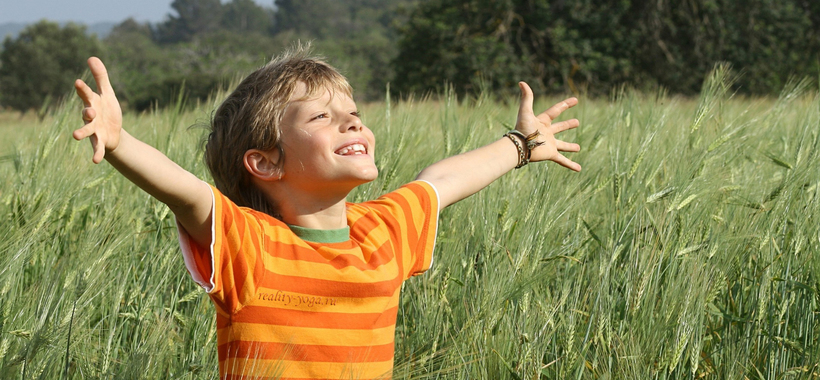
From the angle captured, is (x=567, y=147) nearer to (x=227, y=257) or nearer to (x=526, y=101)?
(x=526, y=101)

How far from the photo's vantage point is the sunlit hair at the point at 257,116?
4.62 ft

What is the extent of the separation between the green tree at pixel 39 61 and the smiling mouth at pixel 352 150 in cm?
3485

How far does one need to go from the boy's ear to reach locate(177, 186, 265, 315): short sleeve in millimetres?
157

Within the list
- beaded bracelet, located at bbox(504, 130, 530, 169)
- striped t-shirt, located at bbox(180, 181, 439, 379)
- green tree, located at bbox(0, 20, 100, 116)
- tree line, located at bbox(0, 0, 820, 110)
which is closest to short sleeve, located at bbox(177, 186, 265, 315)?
striped t-shirt, located at bbox(180, 181, 439, 379)

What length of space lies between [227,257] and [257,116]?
0.32m

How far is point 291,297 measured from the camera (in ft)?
4.17

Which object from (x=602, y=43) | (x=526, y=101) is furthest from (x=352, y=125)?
(x=602, y=43)

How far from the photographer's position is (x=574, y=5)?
43.8ft

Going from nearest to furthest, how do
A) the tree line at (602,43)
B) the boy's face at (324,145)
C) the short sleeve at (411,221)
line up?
1. the boy's face at (324,145)
2. the short sleeve at (411,221)
3. the tree line at (602,43)

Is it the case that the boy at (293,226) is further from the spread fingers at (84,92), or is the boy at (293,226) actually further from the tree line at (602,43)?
the tree line at (602,43)

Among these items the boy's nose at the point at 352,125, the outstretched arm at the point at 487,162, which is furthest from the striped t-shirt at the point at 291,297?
the outstretched arm at the point at 487,162

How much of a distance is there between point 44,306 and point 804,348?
1.44 meters

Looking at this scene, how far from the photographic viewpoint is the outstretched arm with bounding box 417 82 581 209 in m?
1.65

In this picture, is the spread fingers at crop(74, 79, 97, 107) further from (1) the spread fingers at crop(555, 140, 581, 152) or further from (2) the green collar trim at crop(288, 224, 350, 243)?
(1) the spread fingers at crop(555, 140, 581, 152)
